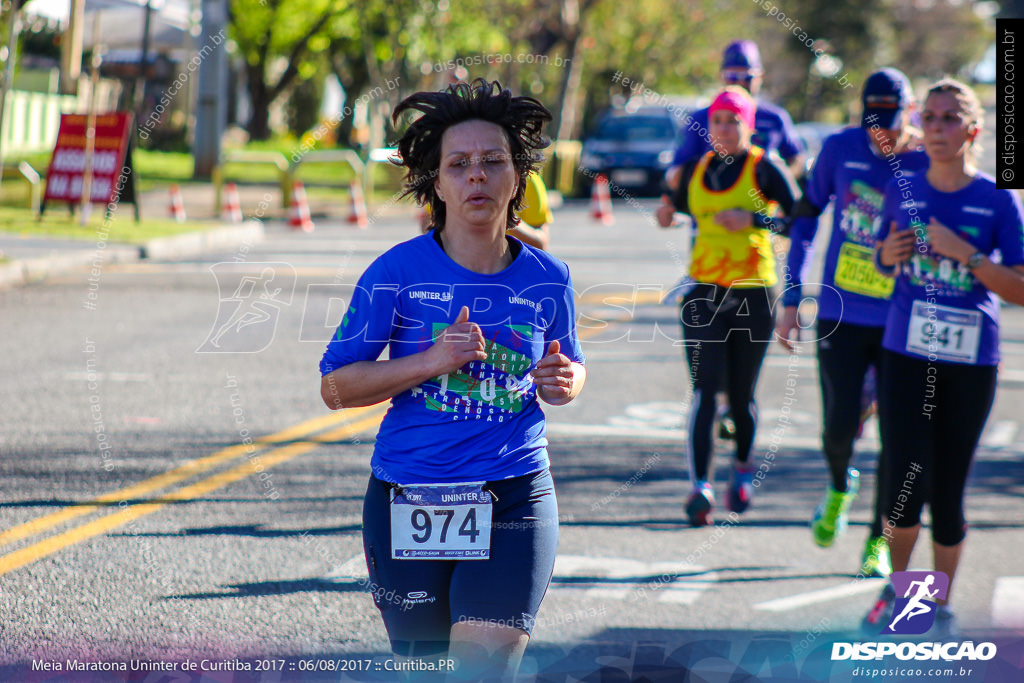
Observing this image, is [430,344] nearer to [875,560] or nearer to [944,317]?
[944,317]

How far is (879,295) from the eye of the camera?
554 centimetres

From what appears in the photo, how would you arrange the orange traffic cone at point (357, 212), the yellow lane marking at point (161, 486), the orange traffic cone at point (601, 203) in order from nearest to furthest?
the yellow lane marking at point (161, 486), the orange traffic cone at point (357, 212), the orange traffic cone at point (601, 203)

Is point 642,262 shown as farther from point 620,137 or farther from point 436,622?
point 436,622

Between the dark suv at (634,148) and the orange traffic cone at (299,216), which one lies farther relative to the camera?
the dark suv at (634,148)

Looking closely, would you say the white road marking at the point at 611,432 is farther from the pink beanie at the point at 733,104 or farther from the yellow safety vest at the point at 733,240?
the pink beanie at the point at 733,104

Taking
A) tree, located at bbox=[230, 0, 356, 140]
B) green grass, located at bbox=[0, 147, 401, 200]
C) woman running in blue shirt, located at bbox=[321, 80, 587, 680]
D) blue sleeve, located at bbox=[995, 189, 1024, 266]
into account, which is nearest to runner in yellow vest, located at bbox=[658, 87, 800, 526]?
blue sleeve, located at bbox=[995, 189, 1024, 266]

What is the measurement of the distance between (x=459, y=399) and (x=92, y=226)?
15.4 meters

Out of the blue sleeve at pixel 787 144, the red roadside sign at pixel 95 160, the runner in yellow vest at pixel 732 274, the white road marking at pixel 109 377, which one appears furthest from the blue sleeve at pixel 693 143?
the red roadside sign at pixel 95 160

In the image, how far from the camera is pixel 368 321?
312cm

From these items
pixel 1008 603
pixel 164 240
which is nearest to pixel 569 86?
pixel 164 240

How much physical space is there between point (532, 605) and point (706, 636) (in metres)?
1.71

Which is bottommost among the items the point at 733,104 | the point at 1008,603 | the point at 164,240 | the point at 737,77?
the point at 164,240

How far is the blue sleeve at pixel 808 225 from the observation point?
5820 mm

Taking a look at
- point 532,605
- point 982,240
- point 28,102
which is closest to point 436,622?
point 532,605
